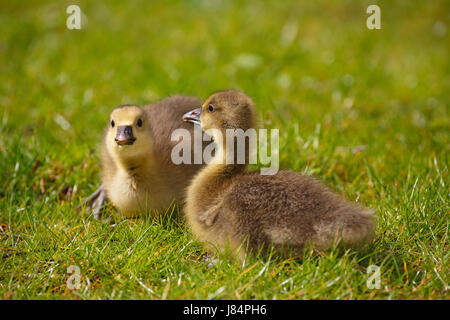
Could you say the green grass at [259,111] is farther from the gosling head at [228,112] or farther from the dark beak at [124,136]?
the gosling head at [228,112]

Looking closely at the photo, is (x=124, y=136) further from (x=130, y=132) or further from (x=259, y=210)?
(x=259, y=210)

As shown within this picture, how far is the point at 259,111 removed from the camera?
4.31 m

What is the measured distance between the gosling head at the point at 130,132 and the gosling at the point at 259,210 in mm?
520

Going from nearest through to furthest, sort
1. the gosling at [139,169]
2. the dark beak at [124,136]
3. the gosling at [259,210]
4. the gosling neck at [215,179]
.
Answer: the gosling at [259,210] → the gosling neck at [215,179] → the dark beak at [124,136] → the gosling at [139,169]

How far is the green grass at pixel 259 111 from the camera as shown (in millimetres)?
2566

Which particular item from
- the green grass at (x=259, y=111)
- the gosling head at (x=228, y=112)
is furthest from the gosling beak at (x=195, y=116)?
the green grass at (x=259, y=111)

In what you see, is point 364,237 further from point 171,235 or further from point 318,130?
point 318,130

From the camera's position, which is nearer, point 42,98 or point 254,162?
point 254,162

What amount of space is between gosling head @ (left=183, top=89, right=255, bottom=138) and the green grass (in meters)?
0.70

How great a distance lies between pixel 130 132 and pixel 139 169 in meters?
0.30

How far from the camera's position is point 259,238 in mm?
2580

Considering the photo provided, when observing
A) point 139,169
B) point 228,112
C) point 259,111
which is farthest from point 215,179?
point 259,111

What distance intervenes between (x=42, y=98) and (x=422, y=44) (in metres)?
5.22

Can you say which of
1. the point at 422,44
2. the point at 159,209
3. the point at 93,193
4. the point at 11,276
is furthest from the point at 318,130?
the point at 422,44
